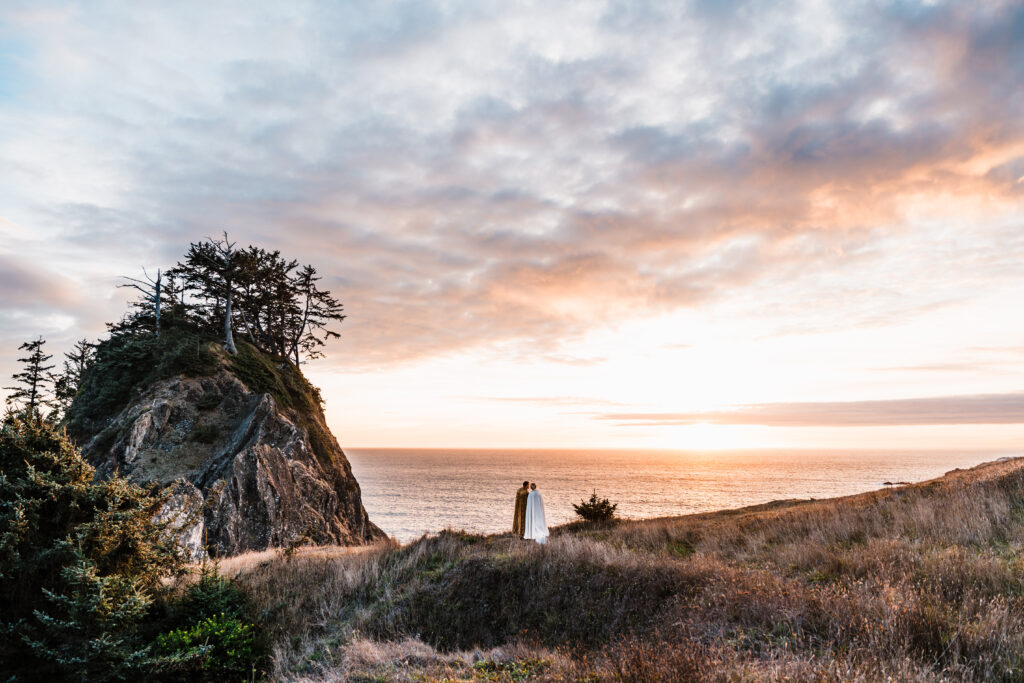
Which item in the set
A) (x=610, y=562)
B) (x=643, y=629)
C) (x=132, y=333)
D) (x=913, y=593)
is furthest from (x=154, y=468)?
(x=913, y=593)

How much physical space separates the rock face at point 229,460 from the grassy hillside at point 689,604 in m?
10.4

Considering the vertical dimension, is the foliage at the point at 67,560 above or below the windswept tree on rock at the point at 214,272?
below

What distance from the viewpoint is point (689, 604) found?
6969 mm

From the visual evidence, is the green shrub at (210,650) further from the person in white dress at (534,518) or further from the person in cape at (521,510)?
the person in cape at (521,510)

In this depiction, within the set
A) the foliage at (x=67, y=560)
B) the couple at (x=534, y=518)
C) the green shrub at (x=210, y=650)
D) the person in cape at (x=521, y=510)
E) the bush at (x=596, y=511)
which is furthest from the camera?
the bush at (x=596, y=511)

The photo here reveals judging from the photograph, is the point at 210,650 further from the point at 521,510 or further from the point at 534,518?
the point at 521,510

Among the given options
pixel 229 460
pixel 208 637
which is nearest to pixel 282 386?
pixel 229 460

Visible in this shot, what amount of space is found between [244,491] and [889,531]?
24.5 m

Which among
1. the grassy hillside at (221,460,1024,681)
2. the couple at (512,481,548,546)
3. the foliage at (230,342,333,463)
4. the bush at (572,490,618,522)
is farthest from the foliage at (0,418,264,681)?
the foliage at (230,342,333,463)

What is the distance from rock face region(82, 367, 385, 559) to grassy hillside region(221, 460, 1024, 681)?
10417 millimetres

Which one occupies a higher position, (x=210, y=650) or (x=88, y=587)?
(x=88, y=587)

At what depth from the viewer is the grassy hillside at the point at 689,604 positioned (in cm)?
454

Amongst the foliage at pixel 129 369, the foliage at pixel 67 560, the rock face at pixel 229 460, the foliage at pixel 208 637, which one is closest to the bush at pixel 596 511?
the rock face at pixel 229 460

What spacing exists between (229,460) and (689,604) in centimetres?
2324
